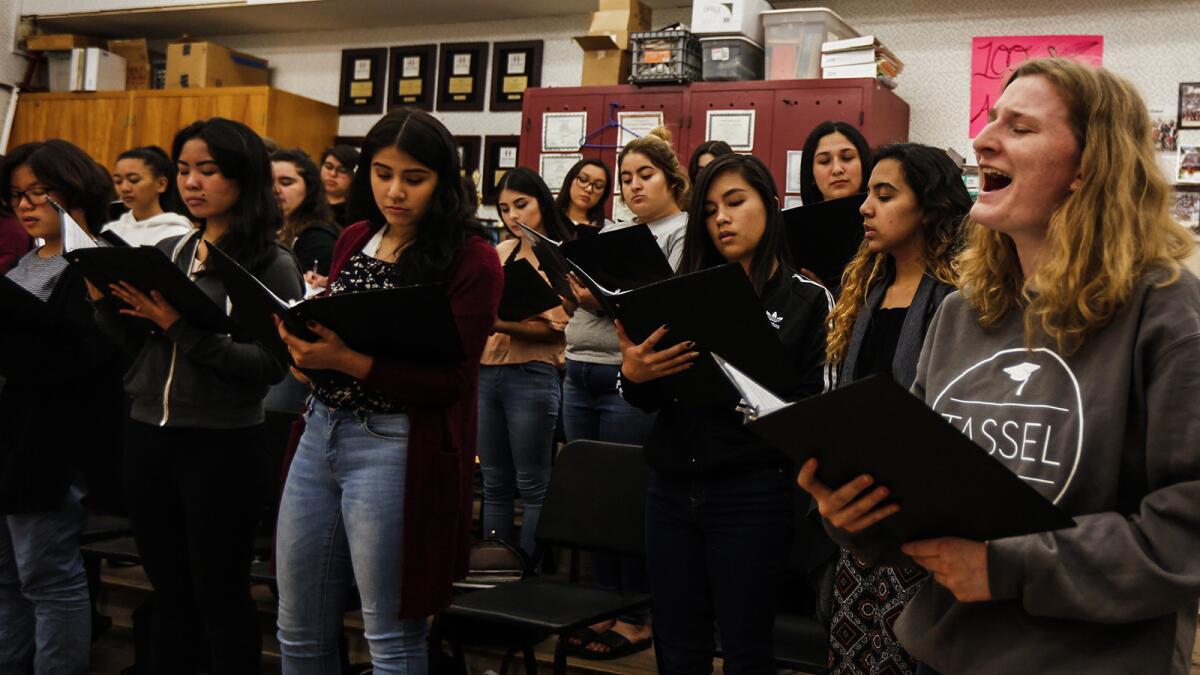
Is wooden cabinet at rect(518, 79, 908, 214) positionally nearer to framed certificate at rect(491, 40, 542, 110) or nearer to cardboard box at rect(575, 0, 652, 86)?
cardboard box at rect(575, 0, 652, 86)

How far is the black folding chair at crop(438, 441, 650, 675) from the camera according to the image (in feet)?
8.41

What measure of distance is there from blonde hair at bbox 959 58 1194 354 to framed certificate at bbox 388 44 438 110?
6112 millimetres

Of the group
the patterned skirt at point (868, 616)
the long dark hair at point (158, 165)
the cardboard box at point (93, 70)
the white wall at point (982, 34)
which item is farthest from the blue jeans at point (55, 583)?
the cardboard box at point (93, 70)

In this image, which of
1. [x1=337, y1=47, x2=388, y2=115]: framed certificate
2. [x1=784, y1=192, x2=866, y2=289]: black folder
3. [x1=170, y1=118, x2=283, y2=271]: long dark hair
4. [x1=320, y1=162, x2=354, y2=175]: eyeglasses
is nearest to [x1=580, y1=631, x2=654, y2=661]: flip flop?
[x1=784, y1=192, x2=866, y2=289]: black folder

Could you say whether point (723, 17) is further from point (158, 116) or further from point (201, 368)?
point (158, 116)

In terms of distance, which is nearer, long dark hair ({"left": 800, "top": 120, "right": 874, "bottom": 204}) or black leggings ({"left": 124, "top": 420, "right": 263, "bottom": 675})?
black leggings ({"left": 124, "top": 420, "right": 263, "bottom": 675})

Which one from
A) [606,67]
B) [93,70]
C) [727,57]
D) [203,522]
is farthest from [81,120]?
[203,522]

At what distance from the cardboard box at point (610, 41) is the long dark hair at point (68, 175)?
124 inches

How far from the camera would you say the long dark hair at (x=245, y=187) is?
243 centimetres

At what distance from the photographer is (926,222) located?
88.0 inches

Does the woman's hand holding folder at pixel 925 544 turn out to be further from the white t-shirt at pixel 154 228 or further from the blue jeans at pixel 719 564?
the white t-shirt at pixel 154 228

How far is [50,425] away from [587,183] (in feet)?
6.55

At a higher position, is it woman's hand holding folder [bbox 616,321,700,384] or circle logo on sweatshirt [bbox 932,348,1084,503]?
woman's hand holding folder [bbox 616,321,700,384]

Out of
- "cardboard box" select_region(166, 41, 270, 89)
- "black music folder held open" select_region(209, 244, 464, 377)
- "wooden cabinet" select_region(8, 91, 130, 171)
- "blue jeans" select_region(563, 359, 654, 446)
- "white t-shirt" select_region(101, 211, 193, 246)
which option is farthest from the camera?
"wooden cabinet" select_region(8, 91, 130, 171)
